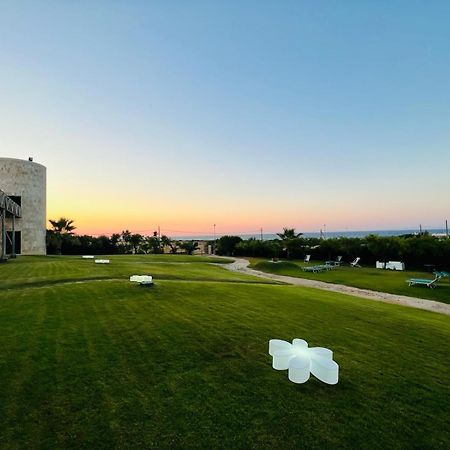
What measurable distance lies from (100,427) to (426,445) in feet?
11.9

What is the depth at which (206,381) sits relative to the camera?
16.1 feet

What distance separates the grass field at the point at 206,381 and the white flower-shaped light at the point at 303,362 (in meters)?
0.15

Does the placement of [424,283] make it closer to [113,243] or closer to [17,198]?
[17,198]

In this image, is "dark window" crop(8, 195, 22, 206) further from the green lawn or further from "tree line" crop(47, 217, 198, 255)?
the green lawn

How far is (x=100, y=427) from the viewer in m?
3.79

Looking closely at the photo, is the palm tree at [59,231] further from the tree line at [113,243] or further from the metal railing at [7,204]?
the metal railing at [7,204]

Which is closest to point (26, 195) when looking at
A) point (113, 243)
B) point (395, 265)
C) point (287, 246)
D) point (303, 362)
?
point (113, 243)

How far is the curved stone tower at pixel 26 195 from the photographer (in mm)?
34688

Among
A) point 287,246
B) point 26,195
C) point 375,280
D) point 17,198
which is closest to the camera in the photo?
point 375,280

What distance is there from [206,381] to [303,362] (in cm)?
145

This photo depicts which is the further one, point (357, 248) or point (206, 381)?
point (357, 248)

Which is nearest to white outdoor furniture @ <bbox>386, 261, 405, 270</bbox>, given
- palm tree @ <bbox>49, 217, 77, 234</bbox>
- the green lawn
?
A: the green lawn

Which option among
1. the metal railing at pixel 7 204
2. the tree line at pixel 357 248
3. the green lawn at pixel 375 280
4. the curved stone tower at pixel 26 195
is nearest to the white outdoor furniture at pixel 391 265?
the tree line at pixel 357 248

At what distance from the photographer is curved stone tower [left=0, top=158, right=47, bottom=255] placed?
114ft
